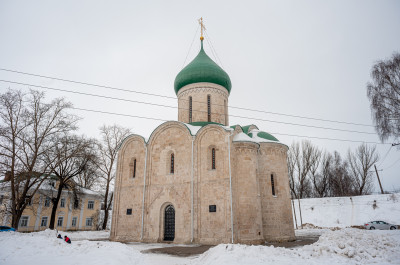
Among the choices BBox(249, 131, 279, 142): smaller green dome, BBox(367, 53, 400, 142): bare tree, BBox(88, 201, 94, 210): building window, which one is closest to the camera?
BBox(367, 53, 400, 142): bare tree

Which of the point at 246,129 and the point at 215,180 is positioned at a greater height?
the point at 246,129

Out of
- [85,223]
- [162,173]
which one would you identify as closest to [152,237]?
[162,173]

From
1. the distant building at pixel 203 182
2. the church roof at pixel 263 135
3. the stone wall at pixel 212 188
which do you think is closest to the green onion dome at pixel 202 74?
the distant building at pixel 203 182

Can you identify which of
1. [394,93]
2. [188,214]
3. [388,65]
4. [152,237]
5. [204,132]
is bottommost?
[152,237]

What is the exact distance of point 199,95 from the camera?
17.7 metres

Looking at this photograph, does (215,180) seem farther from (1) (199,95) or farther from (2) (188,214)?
(1) (199,95)

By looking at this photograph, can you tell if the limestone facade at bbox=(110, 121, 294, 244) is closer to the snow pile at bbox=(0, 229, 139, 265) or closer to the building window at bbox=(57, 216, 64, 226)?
the snow pile at bbox=(0, 229, 139, 265)

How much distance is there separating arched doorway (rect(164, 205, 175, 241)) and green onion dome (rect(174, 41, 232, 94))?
866 centimetres

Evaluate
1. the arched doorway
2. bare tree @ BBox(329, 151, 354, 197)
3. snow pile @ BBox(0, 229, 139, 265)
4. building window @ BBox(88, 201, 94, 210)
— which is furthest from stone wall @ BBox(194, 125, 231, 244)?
bare tree @ BBox(329, 151, 354, 197)

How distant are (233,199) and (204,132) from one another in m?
4.18

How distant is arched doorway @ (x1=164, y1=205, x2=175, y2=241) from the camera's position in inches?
563

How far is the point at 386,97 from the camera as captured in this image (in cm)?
1252

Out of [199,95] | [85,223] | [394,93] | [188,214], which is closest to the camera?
[394,93]

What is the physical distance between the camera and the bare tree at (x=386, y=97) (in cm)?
1224
